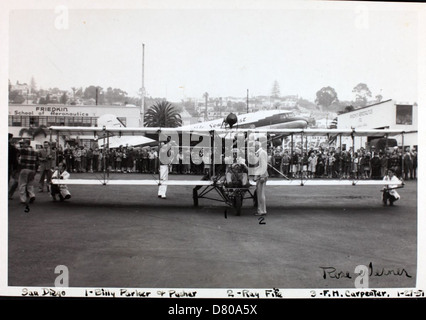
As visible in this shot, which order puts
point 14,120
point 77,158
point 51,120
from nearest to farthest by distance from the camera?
point 14,120, point 51,120, point 77,158

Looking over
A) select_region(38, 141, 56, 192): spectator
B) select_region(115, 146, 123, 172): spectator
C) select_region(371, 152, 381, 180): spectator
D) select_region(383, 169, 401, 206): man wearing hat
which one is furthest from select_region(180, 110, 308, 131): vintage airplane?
select_region(383, 169, 401, 206): man wearing hat

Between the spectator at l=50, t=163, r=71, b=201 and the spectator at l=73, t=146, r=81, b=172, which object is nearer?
the spectator at l=50, t=163, r=71, b=201

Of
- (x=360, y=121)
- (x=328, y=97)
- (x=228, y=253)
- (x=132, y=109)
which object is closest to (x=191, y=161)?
(x=132, y=109)

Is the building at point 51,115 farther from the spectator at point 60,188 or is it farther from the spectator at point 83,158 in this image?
the spectator at point 83,158

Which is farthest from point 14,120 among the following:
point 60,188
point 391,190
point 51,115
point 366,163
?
point 366,163

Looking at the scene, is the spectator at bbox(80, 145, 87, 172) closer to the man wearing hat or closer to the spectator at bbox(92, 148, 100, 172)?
the spectator at bbox(92, 148, 100, 172)

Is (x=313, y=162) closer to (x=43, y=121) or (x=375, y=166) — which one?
(x=375, y=166)
